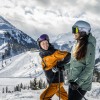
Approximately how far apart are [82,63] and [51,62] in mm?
2238

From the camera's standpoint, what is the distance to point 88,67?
7574 mm

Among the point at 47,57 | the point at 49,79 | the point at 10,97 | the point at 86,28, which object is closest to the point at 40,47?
the point at 47,57

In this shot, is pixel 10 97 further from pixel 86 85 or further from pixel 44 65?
pixel 86 85

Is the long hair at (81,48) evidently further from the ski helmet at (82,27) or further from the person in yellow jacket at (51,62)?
the person in yellow jacket at (51,62)

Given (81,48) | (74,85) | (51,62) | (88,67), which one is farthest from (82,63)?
(51,62)

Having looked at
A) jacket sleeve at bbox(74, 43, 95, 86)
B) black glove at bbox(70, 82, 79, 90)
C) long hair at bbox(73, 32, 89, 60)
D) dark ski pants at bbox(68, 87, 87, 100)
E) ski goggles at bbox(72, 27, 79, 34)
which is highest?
ski goggles at bbox(72, 27, 79, 34)

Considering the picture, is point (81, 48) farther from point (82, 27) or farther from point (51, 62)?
point (51, 62)

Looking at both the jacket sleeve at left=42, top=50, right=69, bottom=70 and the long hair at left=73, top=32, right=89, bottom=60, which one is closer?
the long hair at left=73, top=32, right=89, bottom=60

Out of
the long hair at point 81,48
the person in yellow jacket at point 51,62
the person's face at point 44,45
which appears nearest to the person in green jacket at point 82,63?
the long hair at point 81,48

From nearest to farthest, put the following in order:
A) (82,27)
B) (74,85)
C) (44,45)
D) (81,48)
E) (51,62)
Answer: (74,85)
(81,48)
(82,27)
(51,62)
(44,45)

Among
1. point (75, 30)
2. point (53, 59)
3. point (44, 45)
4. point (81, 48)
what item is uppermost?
point (75, 30)

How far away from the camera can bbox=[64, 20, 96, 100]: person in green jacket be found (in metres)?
7.57

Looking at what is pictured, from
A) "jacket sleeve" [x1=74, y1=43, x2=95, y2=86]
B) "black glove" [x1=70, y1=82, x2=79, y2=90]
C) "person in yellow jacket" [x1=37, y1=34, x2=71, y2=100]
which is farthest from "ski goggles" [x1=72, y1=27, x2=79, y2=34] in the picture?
"person in yellow jacket" [x1=37, y1=34, x2=71, y2=100]

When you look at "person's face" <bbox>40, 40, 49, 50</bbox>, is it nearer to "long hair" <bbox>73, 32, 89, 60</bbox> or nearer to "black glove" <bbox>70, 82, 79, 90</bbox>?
"long hair" <bbox>73, 32, 89, 60</bbox>
